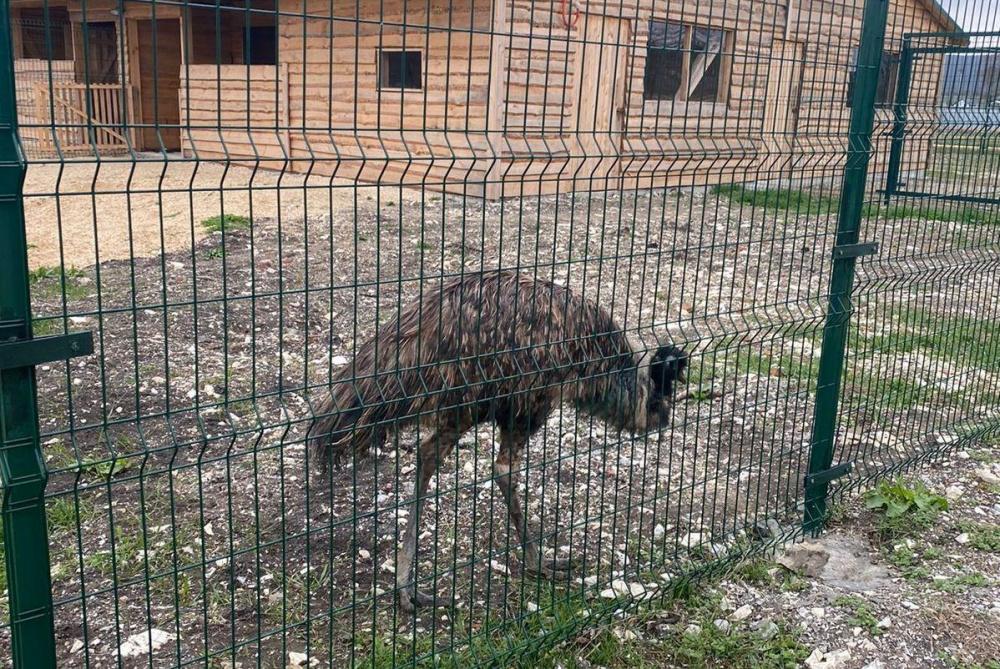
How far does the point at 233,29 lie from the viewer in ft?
59.6

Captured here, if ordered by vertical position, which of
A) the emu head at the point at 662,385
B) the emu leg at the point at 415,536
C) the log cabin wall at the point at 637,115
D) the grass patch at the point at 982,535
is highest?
the log cabin wall at the point at 637,115

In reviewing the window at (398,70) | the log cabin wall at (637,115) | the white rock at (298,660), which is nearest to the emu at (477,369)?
the white rock at (298,660)

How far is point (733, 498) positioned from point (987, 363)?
3002mm

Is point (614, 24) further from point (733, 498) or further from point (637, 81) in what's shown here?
point (733, 498)

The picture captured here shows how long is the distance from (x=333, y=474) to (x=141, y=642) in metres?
1.03

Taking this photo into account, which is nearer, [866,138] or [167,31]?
[866,138]

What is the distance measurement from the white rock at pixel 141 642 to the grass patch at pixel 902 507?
3.36m

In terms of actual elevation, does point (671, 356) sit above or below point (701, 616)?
above

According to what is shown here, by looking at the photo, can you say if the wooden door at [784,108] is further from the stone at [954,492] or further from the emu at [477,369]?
the stone at [954,492]

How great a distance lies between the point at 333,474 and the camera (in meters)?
4.11

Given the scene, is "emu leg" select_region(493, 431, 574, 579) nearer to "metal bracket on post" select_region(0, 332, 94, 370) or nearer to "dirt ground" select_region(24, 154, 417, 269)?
"metal bracket on post" select_region(0, 332, 94, 370)

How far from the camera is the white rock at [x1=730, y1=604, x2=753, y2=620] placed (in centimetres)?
387

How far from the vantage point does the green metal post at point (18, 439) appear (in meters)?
2.06

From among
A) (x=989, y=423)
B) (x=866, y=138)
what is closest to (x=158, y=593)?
(x=866, y=138)
